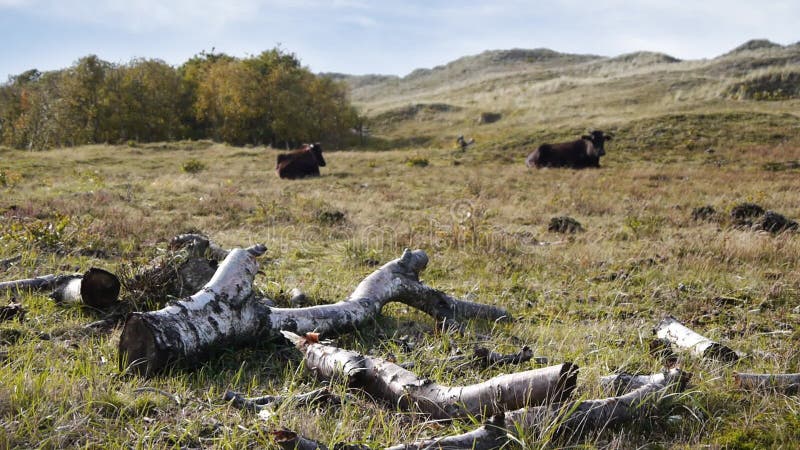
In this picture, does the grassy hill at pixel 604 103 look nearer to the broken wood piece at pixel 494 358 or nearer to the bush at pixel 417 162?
the bush at pixel 417 162

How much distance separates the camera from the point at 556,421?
3.04 meters

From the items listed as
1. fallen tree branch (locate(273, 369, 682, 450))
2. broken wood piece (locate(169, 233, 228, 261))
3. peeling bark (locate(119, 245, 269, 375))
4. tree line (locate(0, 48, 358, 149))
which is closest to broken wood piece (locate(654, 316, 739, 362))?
fallen tree branch (locate(273, 369, 682, 450))

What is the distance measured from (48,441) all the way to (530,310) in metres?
4.47

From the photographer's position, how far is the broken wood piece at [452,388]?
10.0 feet

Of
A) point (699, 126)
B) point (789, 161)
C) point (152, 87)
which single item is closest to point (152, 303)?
point (789, 161)

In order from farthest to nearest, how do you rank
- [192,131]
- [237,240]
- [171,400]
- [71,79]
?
[192,131] → [71,79] → [237,240] → [171,400]

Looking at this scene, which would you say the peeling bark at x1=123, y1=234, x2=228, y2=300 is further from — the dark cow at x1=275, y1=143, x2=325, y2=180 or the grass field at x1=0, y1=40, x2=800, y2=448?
the dark cow at x1=275, y1=143, x2=325, y2=180

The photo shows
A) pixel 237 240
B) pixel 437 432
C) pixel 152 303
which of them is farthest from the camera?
pixel 237 240

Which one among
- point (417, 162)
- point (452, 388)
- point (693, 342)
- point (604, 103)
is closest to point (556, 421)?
point (452, 388)

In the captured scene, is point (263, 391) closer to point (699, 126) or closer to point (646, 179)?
point (646, 179)

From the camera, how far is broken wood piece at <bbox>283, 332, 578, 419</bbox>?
3.05m

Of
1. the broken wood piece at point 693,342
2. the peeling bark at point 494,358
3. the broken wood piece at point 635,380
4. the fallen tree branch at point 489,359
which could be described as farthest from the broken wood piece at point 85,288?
the broken wood piece at point 693,342

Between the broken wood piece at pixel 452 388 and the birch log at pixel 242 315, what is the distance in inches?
36.0

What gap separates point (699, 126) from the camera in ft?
91.8
